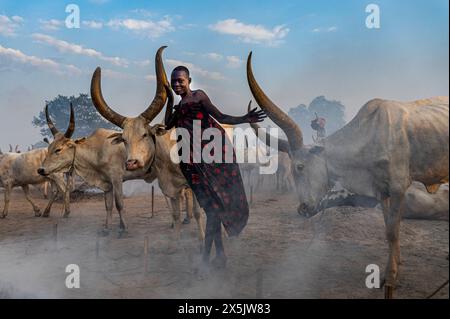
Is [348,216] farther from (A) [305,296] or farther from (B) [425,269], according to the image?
(A) [305,296]

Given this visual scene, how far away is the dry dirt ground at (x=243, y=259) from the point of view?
3938 mm

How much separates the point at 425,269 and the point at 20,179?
1016 cm

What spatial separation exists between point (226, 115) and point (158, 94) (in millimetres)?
1156

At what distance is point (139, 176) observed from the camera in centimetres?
695

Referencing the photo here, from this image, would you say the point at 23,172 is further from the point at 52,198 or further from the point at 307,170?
the point at 307,170

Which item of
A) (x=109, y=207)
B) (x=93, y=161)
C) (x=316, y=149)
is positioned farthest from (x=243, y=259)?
(x=93, y=161)

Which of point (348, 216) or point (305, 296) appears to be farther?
point (348, 216)

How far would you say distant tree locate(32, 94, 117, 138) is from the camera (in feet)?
107

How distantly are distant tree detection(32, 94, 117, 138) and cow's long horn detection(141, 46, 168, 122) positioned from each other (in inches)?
1016

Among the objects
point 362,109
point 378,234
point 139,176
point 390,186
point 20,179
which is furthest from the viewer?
point 20,179

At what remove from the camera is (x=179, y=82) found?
13.6 ft

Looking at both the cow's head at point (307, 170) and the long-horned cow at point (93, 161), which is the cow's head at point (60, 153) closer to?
the long-horned cow at point (93, 161)

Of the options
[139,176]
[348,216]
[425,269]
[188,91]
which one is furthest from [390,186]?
[139,176]

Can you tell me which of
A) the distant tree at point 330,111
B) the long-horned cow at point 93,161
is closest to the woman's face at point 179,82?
the long-horned cow at point 93,161
